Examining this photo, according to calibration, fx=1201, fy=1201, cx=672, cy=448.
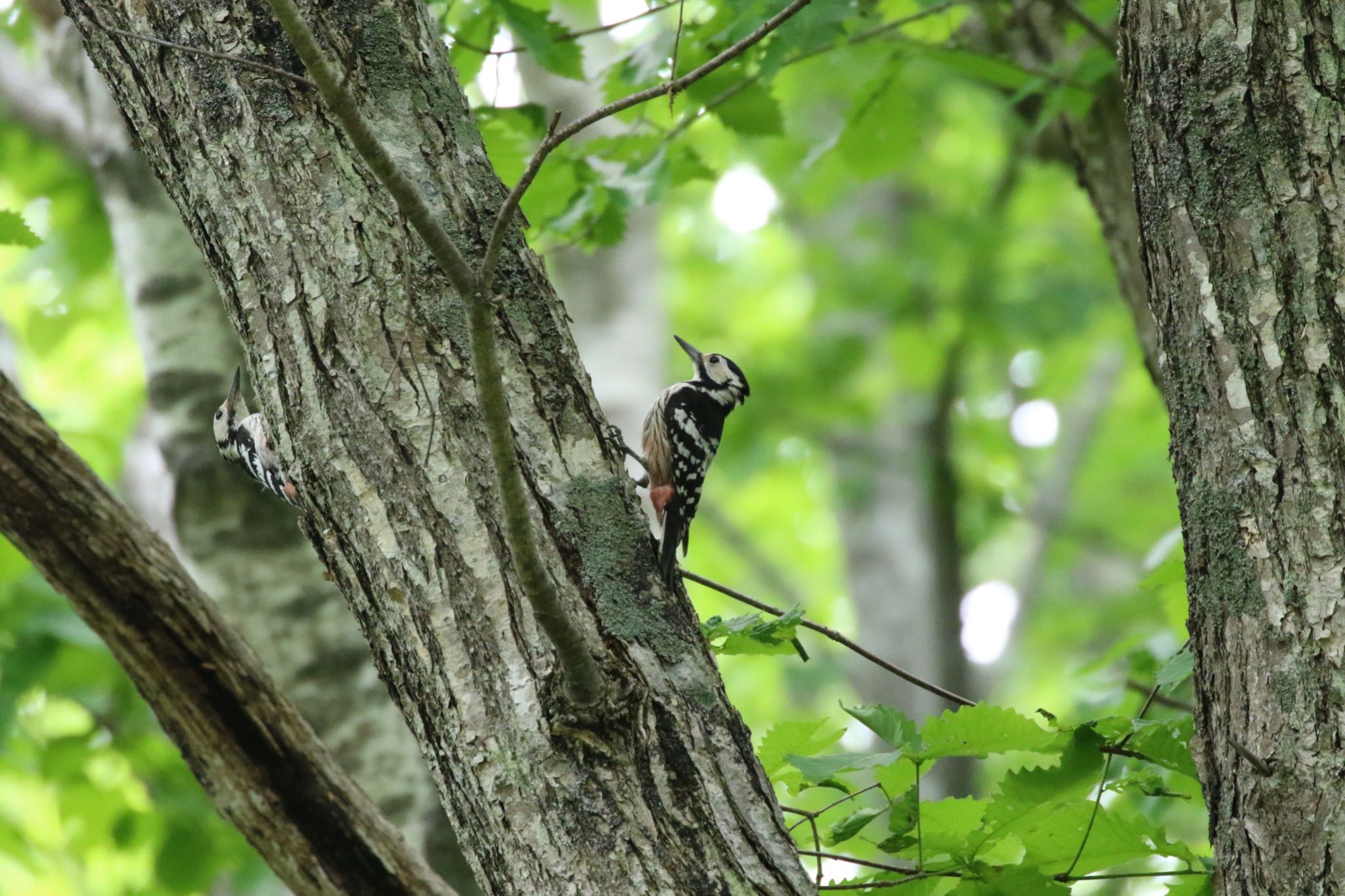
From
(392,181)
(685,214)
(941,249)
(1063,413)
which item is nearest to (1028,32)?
(392,181)

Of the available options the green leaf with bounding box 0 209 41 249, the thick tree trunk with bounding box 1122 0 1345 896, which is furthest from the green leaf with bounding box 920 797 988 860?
the green leaf with bounding box 0 209 41 249

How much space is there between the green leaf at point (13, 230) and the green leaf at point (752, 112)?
1.97 m

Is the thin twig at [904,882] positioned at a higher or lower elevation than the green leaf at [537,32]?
lower

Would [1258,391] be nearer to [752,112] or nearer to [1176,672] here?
[1176,672]

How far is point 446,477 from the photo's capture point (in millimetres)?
2027

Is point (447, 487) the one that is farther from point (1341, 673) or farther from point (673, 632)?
point (1341, 673)

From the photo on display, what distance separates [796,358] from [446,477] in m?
7.88

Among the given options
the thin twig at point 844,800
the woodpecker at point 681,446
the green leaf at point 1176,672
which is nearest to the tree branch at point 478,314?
the thin twig at point 844,800

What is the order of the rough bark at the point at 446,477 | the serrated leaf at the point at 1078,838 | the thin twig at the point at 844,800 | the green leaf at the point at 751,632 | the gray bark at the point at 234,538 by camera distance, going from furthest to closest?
the gray bark at the point at 234,538 → the green leaf at the point at 751,632 → the serrated leaf at the point at 1078,838 → the thin twig at the point at 844,800 → the rough bark at the point at 446,477

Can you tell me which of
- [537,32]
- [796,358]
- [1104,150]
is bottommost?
[537,32]

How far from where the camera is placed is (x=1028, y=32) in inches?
169

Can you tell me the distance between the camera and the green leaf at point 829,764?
7.02ft

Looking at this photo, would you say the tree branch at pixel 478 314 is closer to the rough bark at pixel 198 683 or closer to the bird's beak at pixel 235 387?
the rough bark at pixel 198 683

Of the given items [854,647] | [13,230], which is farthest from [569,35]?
[854,647]
